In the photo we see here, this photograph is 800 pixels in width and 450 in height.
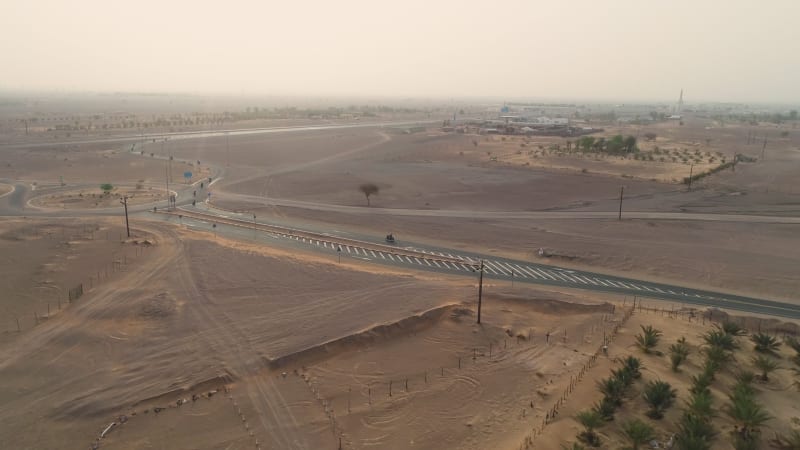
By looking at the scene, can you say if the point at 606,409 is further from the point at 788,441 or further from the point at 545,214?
the point at 545,214

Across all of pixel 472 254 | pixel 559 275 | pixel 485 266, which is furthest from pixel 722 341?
pixel 472 254

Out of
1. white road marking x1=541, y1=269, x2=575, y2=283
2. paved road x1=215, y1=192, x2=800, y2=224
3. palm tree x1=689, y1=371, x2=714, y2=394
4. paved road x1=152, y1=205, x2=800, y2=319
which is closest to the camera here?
palm tree x1=689, y1=371, x2=714, y2=394

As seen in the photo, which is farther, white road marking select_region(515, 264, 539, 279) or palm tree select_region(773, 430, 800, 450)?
white road marking select_region(515, 264, 539, 279)

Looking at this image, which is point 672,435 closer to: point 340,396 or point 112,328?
point 340,396

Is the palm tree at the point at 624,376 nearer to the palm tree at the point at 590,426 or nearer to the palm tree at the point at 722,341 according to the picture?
the palm tree at the point at 590,426

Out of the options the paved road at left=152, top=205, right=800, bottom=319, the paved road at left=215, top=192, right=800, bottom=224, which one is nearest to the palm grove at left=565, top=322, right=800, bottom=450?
the paved road at left=152, top=205, right=800, bottom=319

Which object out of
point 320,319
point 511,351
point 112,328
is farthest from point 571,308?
point 112,328

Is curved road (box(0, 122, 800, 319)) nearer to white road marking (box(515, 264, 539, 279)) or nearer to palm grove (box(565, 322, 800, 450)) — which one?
white road marking (box(515, 264, 539, 279))
